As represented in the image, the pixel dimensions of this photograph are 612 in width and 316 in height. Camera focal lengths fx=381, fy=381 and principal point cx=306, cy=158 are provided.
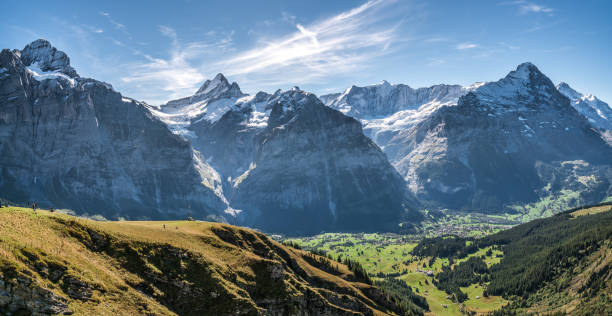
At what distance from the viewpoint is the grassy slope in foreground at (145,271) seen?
55125 mm

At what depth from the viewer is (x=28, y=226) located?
65938 millimetres

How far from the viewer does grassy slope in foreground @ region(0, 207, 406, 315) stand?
55.1 meters

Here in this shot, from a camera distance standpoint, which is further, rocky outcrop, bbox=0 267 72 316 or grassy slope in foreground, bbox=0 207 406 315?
grassy slope in foreground, bbox=0 207 406 315

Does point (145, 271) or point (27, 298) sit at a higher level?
point (27, 298)

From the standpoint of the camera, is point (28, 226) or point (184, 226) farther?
point (184, 226)

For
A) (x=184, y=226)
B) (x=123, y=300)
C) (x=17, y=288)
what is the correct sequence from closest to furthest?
(x=17, y=288), (x=123, y=300), (x=184, y=226)

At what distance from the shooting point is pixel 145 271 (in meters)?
77.1

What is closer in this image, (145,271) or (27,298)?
(27,298)

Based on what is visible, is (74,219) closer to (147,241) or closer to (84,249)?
(84,249)

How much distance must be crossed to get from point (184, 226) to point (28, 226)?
158 feet

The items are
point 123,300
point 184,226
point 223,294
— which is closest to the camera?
point 123,300

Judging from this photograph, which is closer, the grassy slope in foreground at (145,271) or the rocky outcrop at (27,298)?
the rocky outcrop at (27,298)

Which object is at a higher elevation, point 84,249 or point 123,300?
point 84,249

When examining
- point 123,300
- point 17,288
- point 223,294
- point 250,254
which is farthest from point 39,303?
point 250,254
